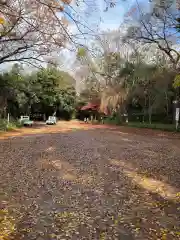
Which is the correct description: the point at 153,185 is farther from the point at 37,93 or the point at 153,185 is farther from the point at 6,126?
the point at 37,93

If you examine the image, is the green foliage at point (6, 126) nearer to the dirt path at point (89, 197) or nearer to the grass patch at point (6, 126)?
the grass patch at point (6, 126)

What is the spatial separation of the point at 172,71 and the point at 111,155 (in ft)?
47.2

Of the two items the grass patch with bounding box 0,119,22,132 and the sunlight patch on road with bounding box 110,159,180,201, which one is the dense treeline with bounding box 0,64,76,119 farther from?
the sunlight patch on road with bounding box 110,159,180,201

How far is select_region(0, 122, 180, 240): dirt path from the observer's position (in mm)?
3891

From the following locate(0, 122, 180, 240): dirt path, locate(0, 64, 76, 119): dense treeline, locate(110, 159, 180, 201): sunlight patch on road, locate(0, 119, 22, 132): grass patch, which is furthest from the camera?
locate(0, 64, 76, 119): dense treeline

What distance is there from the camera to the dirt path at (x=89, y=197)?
3.89 m

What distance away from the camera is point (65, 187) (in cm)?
616

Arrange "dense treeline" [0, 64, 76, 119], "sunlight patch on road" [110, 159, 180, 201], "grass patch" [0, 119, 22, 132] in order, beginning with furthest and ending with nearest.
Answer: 1. "dense treeline" [0, 64, 76, 119]
2. "grass patch" [0, 119, 22, 132]
3. "sunlight patch on road" [110, 159, 180, 201]

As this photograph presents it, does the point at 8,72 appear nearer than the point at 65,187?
No

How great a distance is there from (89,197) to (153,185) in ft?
5.80

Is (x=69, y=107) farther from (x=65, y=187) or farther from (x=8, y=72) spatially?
(x=65, y=187)

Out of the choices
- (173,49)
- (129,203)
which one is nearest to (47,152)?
(129,203)

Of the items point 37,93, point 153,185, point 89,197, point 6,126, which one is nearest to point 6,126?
point 6,126

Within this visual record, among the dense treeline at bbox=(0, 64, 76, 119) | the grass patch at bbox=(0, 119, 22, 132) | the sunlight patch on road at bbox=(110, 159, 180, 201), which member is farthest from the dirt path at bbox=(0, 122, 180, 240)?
the dense treeline at bbox=(0, 64, 76, 119)
